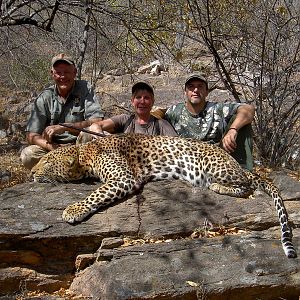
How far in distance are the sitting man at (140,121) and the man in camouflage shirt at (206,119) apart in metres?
0.20

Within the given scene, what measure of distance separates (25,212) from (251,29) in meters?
5.23

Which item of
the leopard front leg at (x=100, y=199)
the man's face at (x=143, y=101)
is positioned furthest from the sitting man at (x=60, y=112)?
the leopard front leg at (x=100, y=199)

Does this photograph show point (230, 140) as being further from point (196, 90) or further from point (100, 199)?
point (100, 199)

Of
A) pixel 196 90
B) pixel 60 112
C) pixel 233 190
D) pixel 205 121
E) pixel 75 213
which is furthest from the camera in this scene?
pixel 60 112

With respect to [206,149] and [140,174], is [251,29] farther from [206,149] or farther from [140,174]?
[140,174]

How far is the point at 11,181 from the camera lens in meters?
8.57

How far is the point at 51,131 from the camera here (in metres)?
6.93

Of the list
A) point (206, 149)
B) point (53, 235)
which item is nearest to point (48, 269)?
point (53, 235)

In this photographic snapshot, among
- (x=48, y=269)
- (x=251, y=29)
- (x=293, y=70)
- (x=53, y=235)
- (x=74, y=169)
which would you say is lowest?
(x=48, y=269)

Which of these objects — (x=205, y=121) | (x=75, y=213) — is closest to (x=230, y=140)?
(x=205, y=121)

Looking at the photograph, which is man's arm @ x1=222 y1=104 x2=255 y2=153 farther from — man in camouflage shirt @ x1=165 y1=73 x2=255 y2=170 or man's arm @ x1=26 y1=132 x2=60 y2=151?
man's arm @ x1=26 y1=132 x2=60 y2=151

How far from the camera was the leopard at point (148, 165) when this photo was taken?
241 inches

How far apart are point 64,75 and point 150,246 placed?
9.30ft

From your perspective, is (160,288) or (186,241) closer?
(160,288)
